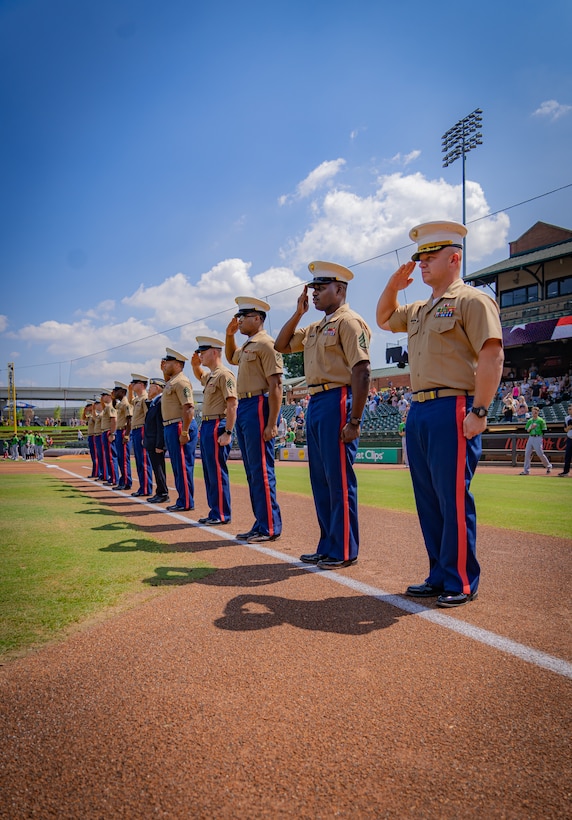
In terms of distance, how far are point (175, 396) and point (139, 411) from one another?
287 centimetres

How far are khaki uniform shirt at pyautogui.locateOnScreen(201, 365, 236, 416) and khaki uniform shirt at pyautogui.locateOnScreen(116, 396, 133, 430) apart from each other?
5.59 m

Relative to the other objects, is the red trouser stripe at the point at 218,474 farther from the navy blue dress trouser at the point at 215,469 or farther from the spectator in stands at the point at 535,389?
the spectator in stands at the point at 535,389

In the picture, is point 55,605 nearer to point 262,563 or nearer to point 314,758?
point 262,563

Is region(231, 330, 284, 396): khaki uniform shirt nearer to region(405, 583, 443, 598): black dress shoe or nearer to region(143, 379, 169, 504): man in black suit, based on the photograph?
region(405, 583, 443, 598): black dress shoe

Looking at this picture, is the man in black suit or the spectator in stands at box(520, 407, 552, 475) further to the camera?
the spectator in stands at box(520, 407, 552, 475)

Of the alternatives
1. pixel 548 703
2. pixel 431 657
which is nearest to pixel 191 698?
pixel 431 657

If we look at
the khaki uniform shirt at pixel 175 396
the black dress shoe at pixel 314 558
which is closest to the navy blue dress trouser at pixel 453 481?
the black dress shoe at pixel 314 558

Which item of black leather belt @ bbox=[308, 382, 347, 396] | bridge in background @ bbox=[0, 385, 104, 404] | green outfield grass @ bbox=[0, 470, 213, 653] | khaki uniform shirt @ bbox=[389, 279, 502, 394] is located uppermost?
bridge in background @ bbox=[0, 385, 104, 404]

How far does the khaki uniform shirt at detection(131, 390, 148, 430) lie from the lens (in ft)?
35.5

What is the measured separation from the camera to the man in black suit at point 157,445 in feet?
30.7

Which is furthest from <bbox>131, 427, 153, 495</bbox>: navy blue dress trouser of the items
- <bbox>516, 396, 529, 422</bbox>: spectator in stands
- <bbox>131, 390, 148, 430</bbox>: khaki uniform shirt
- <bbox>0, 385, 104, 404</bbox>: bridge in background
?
<bbox>0, 385, 104, 404</bbox>: bridge in background

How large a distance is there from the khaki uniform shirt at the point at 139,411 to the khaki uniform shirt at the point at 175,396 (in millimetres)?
2569

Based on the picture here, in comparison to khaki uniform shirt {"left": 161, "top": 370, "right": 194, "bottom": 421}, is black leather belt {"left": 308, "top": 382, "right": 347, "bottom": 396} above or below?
below

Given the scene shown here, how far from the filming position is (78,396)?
7025 cm
